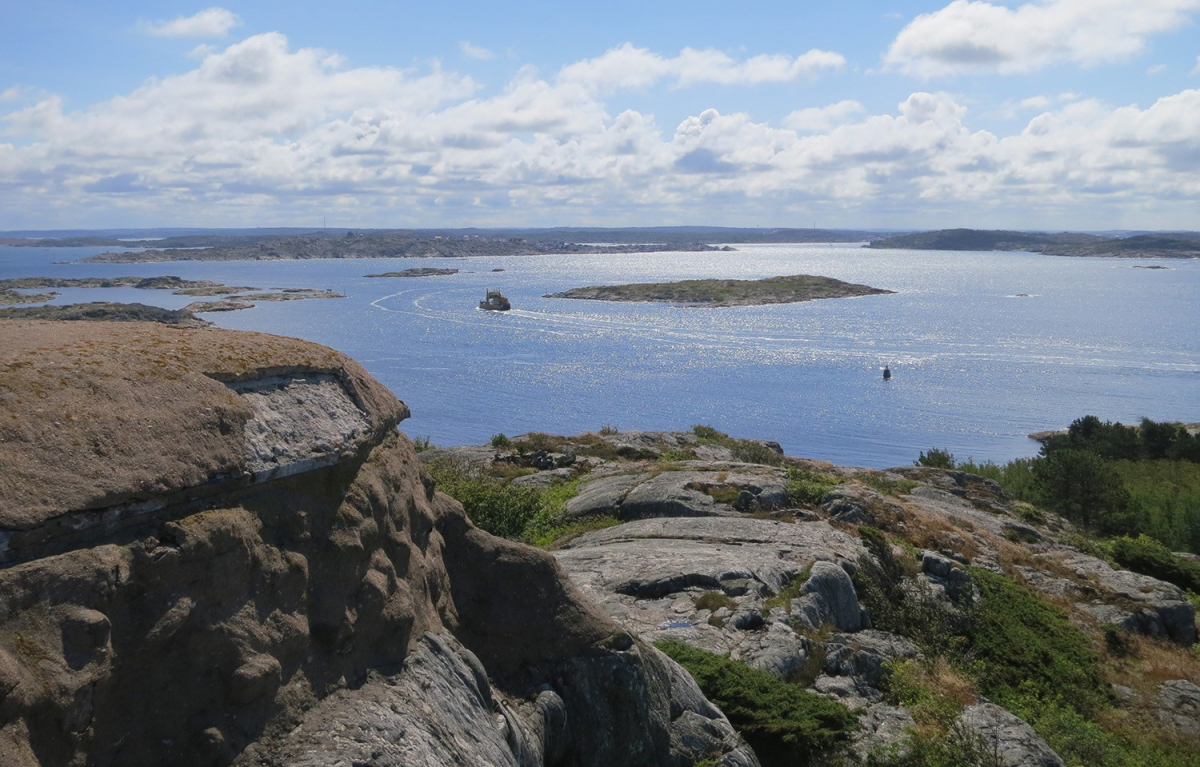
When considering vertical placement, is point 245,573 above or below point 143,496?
below

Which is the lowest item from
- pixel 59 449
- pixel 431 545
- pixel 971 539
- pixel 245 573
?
pixel 971 539

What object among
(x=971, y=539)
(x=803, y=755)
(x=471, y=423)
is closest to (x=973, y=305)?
(x=471, y=423)

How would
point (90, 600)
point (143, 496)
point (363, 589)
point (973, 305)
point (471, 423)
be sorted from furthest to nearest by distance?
1. point (973, 305)
2. point (471, 423)
3. point (363, 589)
4. point (143, 496)
5. point (90, 600)

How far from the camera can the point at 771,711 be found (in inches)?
477

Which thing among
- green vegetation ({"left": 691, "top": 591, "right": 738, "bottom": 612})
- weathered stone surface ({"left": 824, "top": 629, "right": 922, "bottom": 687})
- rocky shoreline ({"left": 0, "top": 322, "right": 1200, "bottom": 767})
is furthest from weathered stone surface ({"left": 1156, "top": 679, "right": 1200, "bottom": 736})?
green vegetation ({"left": 691, "top": 591, "right": 738, "bottom": 612})

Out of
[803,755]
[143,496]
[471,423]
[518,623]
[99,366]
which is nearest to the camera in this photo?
[143,496]

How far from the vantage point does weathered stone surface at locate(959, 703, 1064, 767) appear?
40.2 feet

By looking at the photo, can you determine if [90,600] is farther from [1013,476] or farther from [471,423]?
[471,423]

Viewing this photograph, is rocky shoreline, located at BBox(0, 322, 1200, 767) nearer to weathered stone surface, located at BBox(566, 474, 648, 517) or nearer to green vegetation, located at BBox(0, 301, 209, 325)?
weathered stone surface, located at BBox(566, 474, 648, 517)

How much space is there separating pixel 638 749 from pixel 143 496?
5.71m

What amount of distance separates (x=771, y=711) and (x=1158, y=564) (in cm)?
2198

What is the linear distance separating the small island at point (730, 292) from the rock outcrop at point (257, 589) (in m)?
144

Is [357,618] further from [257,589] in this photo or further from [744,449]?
[744,449]

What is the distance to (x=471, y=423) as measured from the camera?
69688 mm
